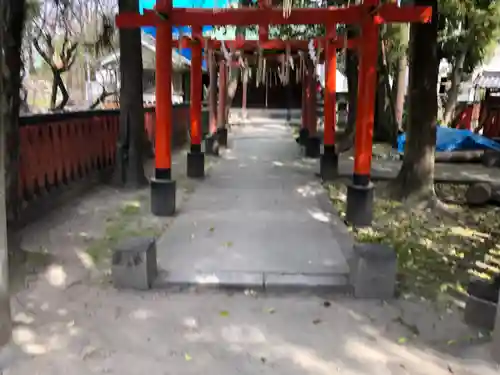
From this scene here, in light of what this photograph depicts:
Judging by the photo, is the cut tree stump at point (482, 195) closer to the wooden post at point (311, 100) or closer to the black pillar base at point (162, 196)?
the black pillar base at point (162, 196)

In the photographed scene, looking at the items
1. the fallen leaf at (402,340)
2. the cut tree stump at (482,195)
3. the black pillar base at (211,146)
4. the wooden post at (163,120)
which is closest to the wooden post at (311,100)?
the black pillar base at (211,146)

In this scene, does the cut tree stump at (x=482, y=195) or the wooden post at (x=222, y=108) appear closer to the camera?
the cut tree stump at (x=482, y=195)

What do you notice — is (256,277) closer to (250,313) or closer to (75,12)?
(250,313)

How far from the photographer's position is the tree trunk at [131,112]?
8.93 m

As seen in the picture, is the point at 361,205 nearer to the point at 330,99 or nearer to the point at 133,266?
the point at 133,266

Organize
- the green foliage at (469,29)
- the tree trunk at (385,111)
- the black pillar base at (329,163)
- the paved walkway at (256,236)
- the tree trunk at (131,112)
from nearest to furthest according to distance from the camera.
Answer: the paved walkway at (256,236) < the tree trunk at (131,112) < the black pillar base at (329,163) < the green foliage at (469,29) < the tree trunk at (385,111)

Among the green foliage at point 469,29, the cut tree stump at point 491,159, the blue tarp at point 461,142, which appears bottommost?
the cut tree stump at point 491,159

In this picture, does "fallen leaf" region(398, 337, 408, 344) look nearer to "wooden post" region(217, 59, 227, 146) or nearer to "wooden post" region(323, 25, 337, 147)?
"wooden post" region(323, 25, 337, 147)

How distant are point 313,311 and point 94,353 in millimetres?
1756

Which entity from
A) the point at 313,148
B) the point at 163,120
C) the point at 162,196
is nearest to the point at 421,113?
the point at 163,120

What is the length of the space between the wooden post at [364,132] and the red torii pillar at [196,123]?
4.32 m

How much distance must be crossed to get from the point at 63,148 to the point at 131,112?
62.8 inches

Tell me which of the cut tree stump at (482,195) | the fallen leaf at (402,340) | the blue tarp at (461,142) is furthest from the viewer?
the blue tarp at (461,142)

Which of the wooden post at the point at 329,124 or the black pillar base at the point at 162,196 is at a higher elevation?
the wooden post at the point at 329,124
